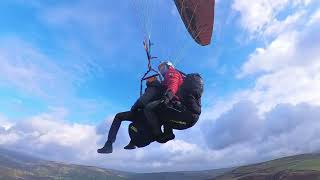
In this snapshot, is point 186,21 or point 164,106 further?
point 186,21

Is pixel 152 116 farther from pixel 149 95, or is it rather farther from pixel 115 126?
pixel 115 126

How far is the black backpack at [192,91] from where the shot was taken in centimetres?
1406

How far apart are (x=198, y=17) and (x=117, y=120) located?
7.21m

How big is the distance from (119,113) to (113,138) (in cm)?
91

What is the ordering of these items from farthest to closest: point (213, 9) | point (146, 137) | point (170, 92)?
point (213, 9), point (146, 137), point (170, 92)

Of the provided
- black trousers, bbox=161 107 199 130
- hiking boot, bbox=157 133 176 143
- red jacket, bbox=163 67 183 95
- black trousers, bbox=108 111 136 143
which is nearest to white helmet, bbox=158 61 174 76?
red jacket, bbox=163 67 183 95

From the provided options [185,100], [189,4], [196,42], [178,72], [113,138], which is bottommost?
[113,138]

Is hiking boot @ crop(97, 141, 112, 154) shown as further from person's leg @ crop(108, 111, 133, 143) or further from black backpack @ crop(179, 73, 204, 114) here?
black backpack @ crop(179, 73, 204, 114)

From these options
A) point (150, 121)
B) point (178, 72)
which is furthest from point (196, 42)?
point (150, 121)

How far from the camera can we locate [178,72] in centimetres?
1428

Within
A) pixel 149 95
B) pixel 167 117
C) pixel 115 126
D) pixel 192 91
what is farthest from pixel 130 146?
pixel 192 91

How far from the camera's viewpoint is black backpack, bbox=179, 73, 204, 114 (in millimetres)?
14062

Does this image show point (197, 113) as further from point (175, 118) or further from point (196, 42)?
point (196, 42)

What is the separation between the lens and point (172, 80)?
45.5ft
